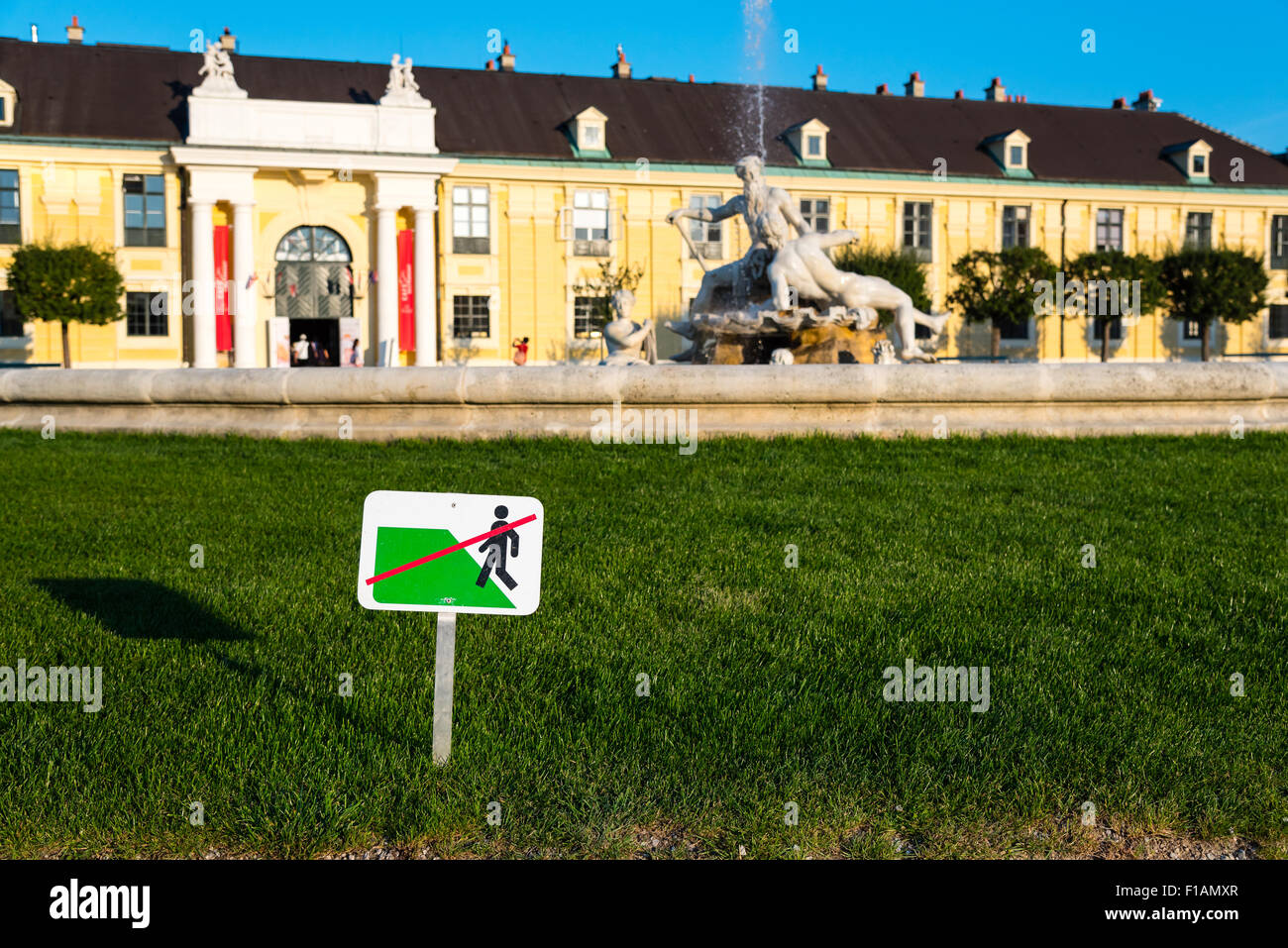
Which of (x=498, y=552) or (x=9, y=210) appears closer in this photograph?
(x=498, y=552)

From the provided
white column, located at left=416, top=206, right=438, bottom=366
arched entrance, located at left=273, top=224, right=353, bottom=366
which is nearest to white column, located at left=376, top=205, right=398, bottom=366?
white column, located at left=416, top=206, right=438, bottom=366

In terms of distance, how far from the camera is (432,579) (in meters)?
3.82

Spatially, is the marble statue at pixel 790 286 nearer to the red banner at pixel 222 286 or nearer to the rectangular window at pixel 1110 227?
the red banner at pixel 222 286

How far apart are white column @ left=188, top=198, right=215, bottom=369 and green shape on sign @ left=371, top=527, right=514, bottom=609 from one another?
149 ft

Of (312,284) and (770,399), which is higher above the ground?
(312,284)

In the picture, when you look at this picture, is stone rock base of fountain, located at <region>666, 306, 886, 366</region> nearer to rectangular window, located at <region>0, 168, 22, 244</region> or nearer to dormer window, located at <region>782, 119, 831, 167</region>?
dormer window, located at <region>782, 119, 831, 167</region>

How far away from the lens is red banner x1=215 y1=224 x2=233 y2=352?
→ 4666cm

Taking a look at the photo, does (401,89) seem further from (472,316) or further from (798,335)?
(798,335)

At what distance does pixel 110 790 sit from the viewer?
12.8ft

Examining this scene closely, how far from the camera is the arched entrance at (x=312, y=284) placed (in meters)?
48.4

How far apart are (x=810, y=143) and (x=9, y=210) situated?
32486mm

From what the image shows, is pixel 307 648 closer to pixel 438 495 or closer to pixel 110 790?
pixel 110 790

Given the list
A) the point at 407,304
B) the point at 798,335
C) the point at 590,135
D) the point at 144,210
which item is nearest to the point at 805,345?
the point at 798,335

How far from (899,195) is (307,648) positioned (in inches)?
2049
